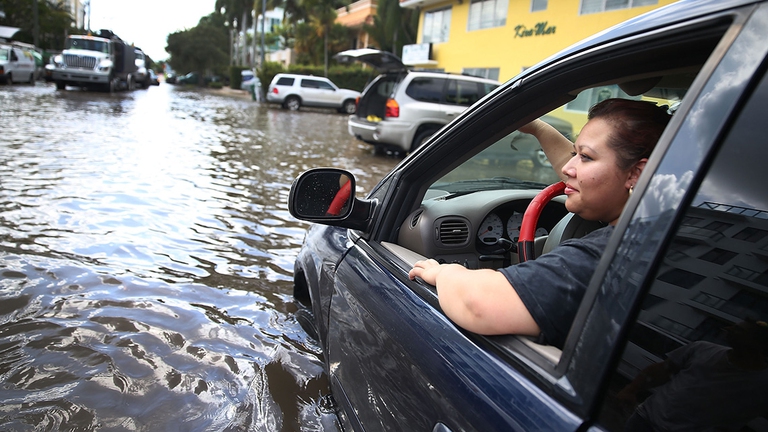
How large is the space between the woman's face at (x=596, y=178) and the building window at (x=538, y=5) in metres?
20.0

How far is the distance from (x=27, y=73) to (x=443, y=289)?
3074cm

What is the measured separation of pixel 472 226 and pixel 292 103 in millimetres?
24513

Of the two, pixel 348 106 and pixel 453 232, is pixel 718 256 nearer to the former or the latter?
pixel 453 232

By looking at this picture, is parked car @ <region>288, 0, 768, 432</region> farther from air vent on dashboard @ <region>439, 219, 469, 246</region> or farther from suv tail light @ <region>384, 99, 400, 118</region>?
suv tail light @ <region>384, 99, 400, 118</region>

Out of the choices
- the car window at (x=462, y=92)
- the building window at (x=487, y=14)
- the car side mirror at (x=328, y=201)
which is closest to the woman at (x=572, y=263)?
the car side mirror at (x=328, y=201)

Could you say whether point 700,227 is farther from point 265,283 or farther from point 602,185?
point 265,283

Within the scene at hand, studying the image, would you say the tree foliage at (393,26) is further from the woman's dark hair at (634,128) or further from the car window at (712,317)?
the car window at (712,317)

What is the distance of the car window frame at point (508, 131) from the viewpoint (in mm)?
962

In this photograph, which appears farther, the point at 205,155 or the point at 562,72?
the point at 205,155

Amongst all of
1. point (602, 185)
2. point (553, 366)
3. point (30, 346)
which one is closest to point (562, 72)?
point (602, 185)

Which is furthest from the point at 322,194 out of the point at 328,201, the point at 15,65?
the point at 15,65

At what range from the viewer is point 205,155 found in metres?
10.2

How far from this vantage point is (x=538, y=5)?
19.8 m

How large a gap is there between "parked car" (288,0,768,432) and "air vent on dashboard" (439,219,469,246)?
0.40 m
